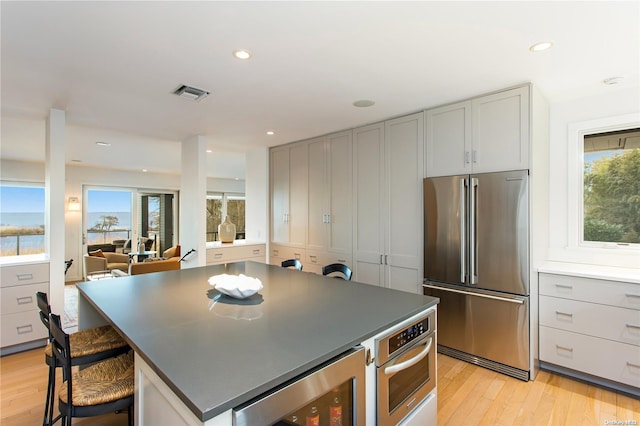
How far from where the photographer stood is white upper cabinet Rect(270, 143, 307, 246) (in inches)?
180

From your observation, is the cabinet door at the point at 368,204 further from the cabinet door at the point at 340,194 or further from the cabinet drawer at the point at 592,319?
the cabinet drawer at the point at 592,319

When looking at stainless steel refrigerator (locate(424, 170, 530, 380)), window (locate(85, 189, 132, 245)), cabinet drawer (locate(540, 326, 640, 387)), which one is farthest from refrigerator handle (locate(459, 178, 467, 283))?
window (locate(85, 189, 132, 245))

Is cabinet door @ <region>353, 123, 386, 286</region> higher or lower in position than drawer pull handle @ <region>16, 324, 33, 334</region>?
higher

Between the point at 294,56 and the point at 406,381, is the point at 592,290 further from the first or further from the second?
the point at 294,56

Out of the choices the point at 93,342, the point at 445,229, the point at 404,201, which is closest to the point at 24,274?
the point at 93,342

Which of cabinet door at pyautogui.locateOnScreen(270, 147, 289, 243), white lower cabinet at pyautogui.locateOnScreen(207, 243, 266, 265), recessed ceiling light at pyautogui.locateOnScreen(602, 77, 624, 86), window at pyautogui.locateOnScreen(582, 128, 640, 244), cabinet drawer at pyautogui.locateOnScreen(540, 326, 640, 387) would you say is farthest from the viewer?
cabinet door at pyautogui.locateOnScreen(270, 147, 289, 243)

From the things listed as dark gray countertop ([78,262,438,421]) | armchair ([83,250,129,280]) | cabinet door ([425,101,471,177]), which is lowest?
armchair ([83,250,129,280])

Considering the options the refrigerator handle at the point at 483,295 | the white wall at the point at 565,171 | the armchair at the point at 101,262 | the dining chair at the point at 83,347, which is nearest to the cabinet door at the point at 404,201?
the refrigerator handle at the point at 483,295

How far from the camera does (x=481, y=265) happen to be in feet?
9.18

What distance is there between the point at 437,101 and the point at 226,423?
303 cm

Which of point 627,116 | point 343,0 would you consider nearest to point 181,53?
point 343,0

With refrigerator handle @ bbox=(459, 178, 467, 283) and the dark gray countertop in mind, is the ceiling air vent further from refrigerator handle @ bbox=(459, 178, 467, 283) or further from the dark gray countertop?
refrigerator handle @ bbox=(459, 178, 467, 283)

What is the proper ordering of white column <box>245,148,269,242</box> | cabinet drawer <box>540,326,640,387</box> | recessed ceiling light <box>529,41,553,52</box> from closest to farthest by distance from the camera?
recessed ceiling light <box>529,41,553,52</box> < cabinet drawer <box>540,326,640,387</box> < white column <box>245,148,269,242</box>

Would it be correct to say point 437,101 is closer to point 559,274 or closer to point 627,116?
point 627,116
